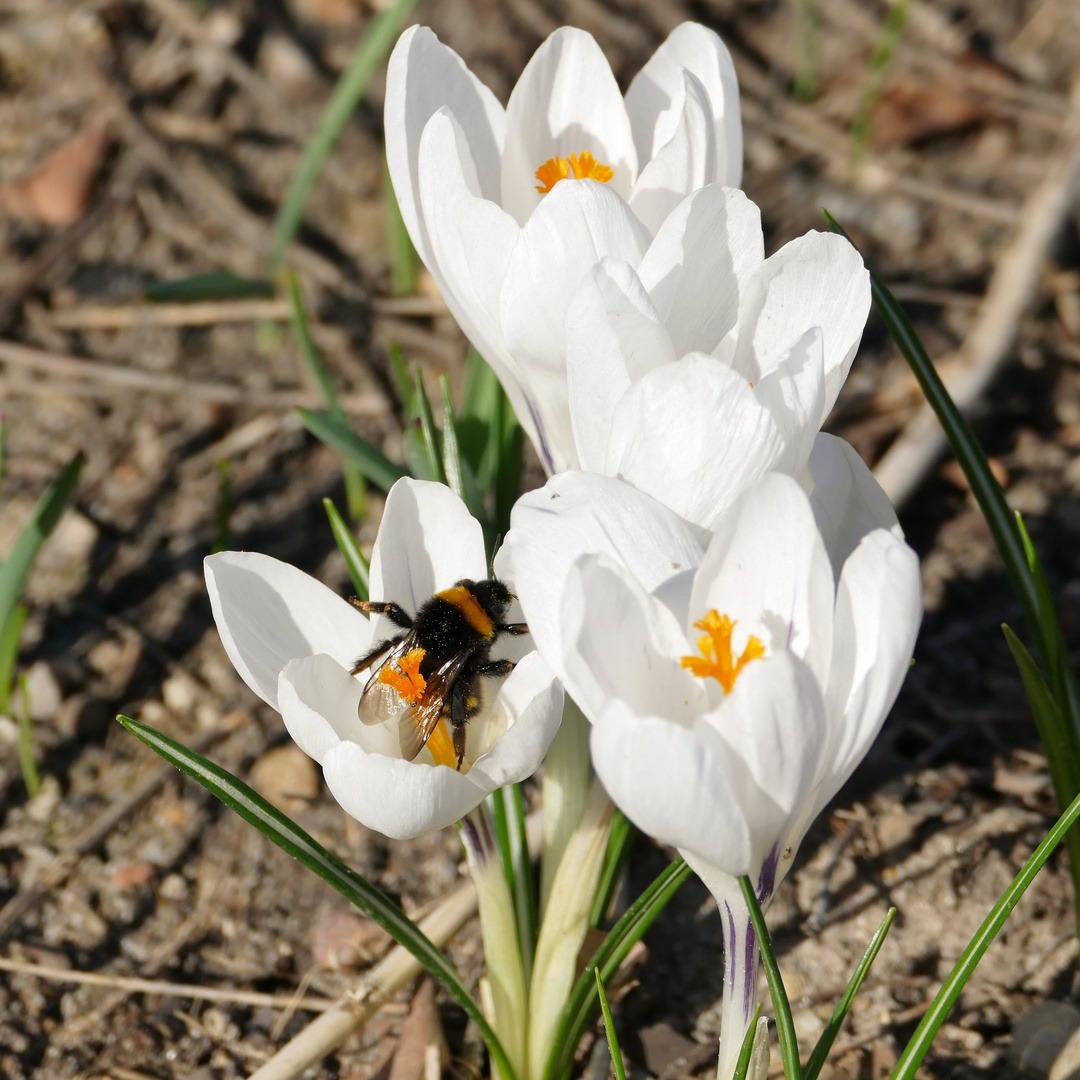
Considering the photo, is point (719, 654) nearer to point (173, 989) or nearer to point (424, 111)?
point (424, 111)

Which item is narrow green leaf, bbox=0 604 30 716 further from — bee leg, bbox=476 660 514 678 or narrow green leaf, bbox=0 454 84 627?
bee leg, bbox=476 660 514 678

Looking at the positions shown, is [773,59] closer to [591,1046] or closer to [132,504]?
[132,504]

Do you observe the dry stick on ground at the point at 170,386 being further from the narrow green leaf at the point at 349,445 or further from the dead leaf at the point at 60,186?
the narrow green leaf at the point at 349,445

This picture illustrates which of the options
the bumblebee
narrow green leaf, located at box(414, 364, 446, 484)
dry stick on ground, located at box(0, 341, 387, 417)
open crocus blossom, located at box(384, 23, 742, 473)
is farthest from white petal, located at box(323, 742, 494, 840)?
dry stick on ground, located at box(0, 341, 387, 417)

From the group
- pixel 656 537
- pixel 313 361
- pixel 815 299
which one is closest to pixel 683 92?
pixel 815 299

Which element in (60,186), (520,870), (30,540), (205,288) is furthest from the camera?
(60,186)
